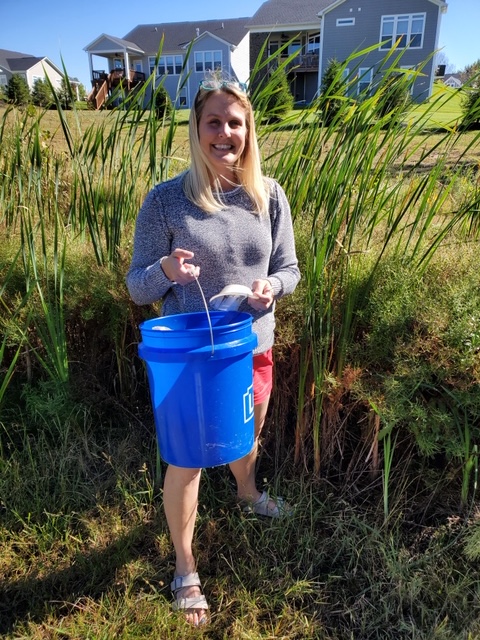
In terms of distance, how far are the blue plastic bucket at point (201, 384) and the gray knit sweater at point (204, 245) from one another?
0.12 metres

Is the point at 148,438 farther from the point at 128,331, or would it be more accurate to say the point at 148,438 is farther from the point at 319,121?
the point at 319,121

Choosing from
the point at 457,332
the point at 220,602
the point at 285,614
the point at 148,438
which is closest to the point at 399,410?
the point at 457,332

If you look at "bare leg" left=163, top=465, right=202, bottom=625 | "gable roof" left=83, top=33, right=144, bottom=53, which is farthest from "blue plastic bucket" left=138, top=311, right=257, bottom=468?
"gable roof" left=83, top=33, right=144, bottom=53

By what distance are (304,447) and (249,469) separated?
27 centimetres

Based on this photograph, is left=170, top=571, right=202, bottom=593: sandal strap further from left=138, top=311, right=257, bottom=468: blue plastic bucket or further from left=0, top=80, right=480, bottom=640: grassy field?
left=138, top=311, right=257, bottom=468: blue plastic bucket

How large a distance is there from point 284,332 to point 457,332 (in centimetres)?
62

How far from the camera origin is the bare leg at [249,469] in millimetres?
1666

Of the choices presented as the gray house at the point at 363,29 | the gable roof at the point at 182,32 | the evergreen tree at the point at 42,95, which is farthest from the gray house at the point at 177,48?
the evergreen tree at the point at 42,95

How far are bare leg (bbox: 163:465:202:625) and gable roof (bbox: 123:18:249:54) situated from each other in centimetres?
3005

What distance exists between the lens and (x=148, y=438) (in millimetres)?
2070

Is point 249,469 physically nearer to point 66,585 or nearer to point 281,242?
point 66,585

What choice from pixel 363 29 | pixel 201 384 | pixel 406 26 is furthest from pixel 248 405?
pixel 363 29

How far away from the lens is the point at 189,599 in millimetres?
1457

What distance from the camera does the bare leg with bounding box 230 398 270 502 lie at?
65.6 inches
